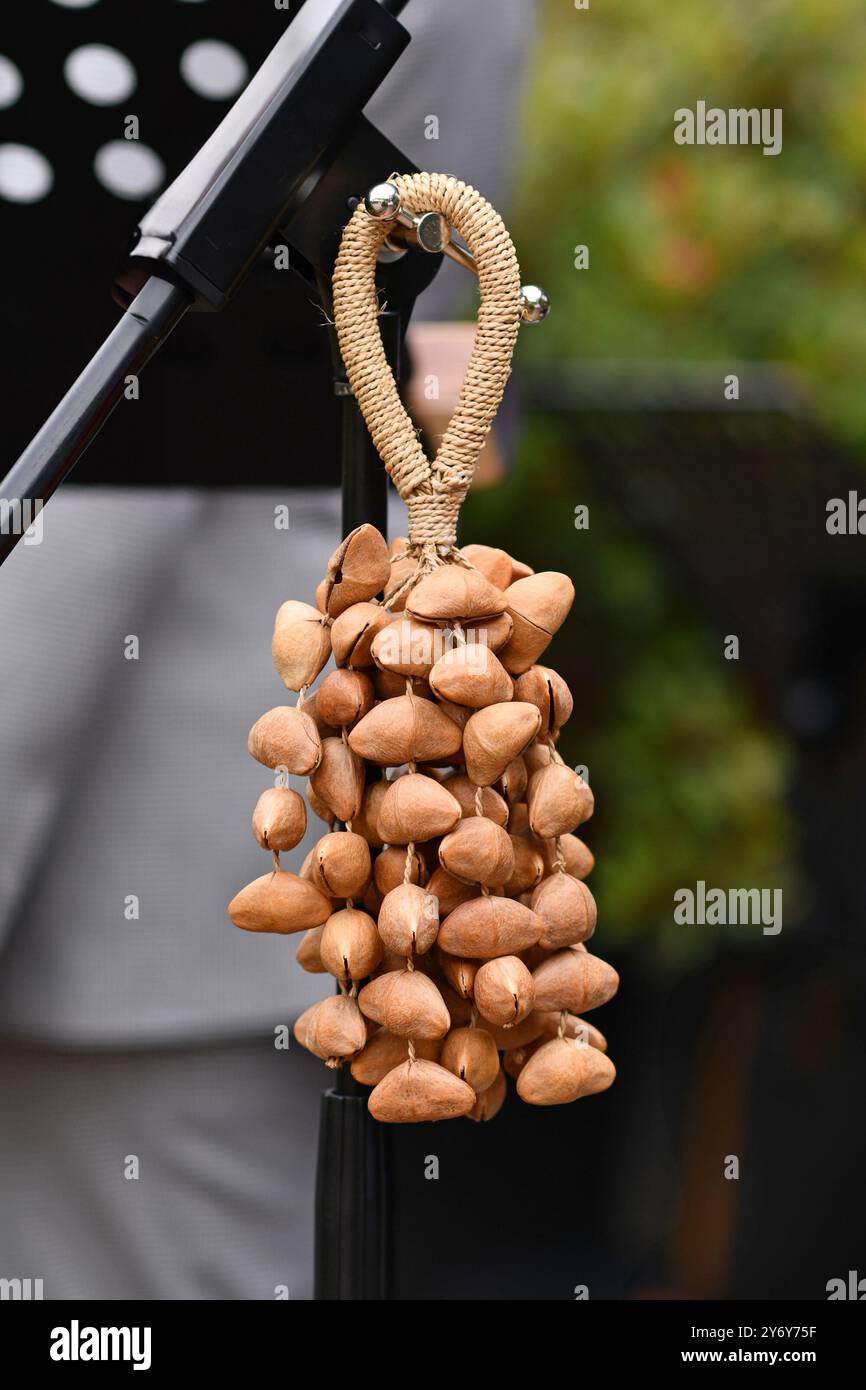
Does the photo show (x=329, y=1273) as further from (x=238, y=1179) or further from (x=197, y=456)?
(x=197, y=456)

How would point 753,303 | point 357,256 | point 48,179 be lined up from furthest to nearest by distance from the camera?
1. point 753,303
2. point 48,179
3. point 357,256

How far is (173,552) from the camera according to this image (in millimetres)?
750

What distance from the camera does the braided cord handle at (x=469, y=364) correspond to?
1.53 ft

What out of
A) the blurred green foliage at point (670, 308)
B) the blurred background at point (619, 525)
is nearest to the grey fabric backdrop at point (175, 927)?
the blurred background at point (619, 525)

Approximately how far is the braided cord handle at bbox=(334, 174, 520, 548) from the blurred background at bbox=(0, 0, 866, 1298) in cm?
26

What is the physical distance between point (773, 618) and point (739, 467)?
196mm

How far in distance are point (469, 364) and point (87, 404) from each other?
134 millimetres

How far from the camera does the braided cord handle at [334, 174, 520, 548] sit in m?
0.47

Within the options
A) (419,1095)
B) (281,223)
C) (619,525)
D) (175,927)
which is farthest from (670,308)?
(419,1095)

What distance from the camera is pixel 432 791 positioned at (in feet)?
1.46

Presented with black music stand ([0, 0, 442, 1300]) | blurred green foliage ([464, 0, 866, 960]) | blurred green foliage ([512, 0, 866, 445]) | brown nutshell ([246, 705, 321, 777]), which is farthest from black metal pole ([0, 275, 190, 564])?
blurred green foliage ([512, 0, 866, 445])

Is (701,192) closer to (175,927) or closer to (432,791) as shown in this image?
(175,927)

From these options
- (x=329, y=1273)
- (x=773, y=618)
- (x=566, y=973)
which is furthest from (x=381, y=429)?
(x=773, y=618)

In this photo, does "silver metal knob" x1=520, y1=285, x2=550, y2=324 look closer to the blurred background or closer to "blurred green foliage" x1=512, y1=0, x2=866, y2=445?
the blurred background
